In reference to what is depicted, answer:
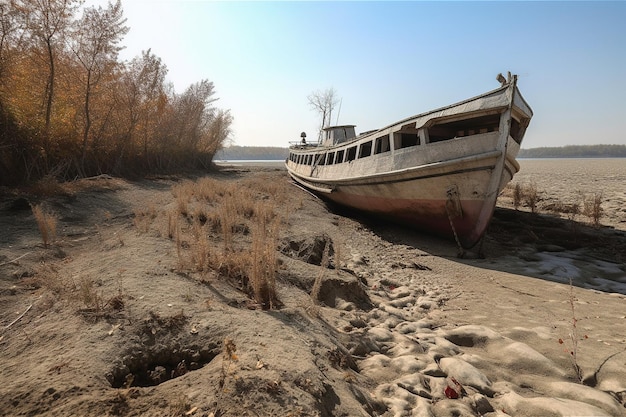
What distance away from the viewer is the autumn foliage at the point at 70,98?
10.3 meters

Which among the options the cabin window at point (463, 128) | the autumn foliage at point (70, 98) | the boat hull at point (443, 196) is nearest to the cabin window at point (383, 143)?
the boat hull at point (443, 196)

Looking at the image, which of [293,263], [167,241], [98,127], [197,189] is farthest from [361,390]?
[98,127]

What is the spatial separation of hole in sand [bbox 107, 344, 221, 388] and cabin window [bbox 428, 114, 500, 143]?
8.94 m

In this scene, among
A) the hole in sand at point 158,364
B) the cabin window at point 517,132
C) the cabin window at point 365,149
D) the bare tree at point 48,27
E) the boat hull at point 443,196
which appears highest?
the bare tree at point 48,27

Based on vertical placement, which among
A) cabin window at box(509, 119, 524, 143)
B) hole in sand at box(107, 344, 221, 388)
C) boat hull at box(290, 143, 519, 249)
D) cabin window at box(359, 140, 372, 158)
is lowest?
hole in sand at box(107, 344, 221, 388)

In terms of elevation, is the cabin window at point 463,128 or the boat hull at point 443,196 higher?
the cabin window at point 463,128

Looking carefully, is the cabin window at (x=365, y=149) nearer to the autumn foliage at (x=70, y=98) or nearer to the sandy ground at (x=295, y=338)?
the sandy ground at (x=295, y=338)

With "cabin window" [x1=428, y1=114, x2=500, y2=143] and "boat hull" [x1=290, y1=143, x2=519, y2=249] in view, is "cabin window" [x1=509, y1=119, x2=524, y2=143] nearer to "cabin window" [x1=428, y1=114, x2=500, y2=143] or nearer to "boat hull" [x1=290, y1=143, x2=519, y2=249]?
"cabin window" [x1=428, y1=114, x2=500, y2=143]

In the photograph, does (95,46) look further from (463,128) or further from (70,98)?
(463,128)

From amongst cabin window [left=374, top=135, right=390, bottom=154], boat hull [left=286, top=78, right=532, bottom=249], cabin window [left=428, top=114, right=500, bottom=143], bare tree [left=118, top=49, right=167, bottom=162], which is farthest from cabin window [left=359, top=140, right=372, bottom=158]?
→ bare tree [left=118, top=49, right=167, bottom=162]

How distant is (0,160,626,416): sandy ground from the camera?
2.02 metres

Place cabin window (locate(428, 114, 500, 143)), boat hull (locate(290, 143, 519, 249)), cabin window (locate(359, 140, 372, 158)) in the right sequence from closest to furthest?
boat hull (locate(290, 143, 519, 249)) < cabin window (locate(428, 114, 500, 143)) < cabin window (locate(359, 140, 372, 158))

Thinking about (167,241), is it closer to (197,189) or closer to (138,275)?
(138,275)

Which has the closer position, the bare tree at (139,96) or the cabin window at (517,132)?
the cabin window at (517,132)
